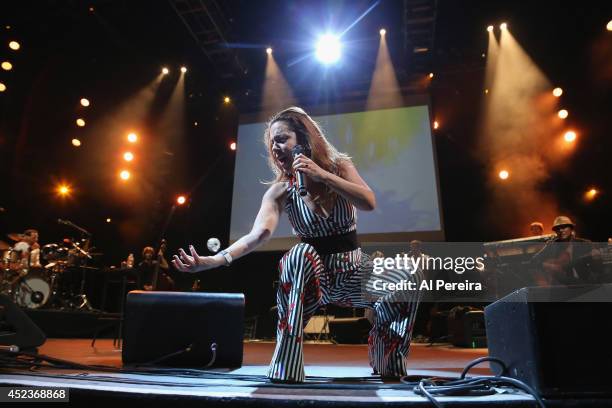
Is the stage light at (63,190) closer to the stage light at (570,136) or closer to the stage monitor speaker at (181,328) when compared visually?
the stage monitor speaker at (181,328)

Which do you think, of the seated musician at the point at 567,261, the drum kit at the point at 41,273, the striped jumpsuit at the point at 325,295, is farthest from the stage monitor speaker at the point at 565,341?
the drum kit at the point at 41,273

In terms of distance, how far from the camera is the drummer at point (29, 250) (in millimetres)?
6074

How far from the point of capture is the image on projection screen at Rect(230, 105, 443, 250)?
6035mm

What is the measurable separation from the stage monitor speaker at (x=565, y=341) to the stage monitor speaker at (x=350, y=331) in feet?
15.7

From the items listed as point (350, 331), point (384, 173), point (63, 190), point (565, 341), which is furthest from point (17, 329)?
point (63, 190)

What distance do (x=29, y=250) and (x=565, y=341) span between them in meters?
7.10

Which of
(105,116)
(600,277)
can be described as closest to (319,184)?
(600,277)

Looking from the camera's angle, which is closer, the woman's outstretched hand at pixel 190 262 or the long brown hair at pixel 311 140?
the woman's outstretched hand at pixel 190 262

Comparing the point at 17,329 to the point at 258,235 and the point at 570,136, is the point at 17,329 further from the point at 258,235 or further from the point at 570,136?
the point at 570,136

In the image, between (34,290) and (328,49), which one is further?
(328,49)

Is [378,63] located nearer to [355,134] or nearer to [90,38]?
[355,134]

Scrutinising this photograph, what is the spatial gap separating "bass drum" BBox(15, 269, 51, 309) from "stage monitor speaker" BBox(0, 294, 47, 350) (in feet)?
16.4

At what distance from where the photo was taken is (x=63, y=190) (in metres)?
7.56

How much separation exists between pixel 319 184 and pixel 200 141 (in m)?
7.56
